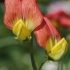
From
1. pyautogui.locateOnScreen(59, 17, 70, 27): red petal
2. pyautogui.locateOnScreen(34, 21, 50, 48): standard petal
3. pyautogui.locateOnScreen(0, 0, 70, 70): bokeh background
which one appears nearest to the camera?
pyautogui.locateOnScreen(34, 21, 50, 48): standard petal

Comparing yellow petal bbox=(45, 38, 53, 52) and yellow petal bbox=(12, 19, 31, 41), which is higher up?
yellow petal bbox=(12, 19, 31, 41)

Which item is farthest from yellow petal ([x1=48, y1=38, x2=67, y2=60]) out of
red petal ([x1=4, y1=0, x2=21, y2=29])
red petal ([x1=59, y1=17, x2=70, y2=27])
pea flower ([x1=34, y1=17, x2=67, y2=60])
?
red petal ([x1=59, y1=17, x2=70, y2=27])

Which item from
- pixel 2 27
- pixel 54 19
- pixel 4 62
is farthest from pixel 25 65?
pixel 2 27

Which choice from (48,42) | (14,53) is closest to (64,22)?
(14,53)

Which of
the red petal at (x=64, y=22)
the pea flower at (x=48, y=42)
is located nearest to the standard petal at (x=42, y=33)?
the pea flower at (x=48, y=42)

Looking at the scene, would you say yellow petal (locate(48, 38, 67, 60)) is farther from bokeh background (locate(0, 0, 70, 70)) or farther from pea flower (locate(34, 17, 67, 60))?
bokeh background (locate(0, 0, 70, 70))

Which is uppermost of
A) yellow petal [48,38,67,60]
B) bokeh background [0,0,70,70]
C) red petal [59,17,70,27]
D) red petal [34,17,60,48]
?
red petal [34,17,60,48]

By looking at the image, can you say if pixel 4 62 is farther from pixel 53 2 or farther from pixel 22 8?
pixel 53 2

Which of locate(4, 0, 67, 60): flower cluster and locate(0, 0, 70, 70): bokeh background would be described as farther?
locate(0, 0, 70, 70): bokeh background

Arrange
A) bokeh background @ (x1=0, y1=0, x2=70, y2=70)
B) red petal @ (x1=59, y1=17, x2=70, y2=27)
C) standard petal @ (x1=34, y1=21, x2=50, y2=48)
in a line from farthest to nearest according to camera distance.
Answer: bokeh background @ (x1=0, y1=0, x2=70, y2=70)
red petal @ (x1=59, y1=17, x2=70, y2=27)
standard petal @ (x1=34, y1=21, x2=50, y2=48)

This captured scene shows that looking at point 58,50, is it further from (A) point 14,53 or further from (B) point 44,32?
(A) point 14,53
